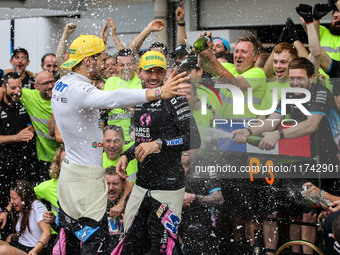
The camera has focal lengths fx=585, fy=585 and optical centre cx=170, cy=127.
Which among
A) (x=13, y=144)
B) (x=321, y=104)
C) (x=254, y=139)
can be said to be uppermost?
(x=321, y=104)

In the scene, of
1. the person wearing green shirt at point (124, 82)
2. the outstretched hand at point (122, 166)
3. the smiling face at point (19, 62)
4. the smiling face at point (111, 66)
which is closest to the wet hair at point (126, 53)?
the person wearing green shirt at point (124, 82)

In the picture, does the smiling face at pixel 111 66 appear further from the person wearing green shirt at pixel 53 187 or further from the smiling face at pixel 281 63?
the smiling face at pixel 281 63

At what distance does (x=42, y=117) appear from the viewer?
779cm

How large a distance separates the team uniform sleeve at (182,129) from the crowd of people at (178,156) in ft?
0.03

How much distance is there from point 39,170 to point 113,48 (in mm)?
2971

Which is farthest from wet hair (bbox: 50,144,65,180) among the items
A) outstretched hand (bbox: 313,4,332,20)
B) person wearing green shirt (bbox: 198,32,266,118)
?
outstretched hand (bbox: 313,4,332,20)

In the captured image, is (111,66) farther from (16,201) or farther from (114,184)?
(16,201)

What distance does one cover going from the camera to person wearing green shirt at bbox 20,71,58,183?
7.75 metres

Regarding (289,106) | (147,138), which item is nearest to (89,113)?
(147,138)

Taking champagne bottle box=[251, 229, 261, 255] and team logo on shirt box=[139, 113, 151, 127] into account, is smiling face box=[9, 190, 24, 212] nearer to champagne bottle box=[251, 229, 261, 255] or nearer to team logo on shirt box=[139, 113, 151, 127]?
team logo on shirt box=[139, 113, 151, 127]

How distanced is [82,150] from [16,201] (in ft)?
6.44

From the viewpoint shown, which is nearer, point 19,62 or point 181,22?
point 181,22

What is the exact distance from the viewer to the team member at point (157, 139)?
5.56 m

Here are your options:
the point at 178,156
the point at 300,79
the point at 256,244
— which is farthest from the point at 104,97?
the point at 256,244
